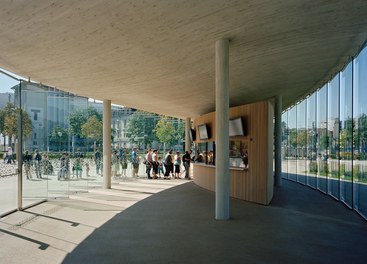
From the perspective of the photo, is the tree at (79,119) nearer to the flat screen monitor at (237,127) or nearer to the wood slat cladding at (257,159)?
the flat screen monitor at (237,127)

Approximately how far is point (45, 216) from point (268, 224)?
5481 millimetres

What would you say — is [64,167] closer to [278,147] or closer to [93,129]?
[93,129]

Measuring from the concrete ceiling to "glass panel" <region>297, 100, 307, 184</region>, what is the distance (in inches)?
166

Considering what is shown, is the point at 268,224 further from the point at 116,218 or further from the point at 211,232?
the point at 116,218

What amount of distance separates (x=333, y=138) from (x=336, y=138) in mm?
466

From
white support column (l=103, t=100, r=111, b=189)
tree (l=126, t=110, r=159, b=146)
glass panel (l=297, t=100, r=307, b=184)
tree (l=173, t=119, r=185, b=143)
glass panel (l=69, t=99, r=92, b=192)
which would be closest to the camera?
glass panel (l=69, t=99, r=92, b=192)

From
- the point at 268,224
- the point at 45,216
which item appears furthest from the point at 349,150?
the point at 45,216

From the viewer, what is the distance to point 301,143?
16.2 metres

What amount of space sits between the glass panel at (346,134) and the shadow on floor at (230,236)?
2.69ft

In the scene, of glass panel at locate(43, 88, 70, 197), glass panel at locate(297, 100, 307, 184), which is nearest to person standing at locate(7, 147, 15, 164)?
glass panel at locate(43, 88, 70, 197)

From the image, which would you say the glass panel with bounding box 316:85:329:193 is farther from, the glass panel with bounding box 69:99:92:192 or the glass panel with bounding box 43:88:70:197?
the glass panel with bounding box 43:88:70:197

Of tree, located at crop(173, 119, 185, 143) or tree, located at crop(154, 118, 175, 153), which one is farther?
tree, located at crop(173, 119, 185, 143)

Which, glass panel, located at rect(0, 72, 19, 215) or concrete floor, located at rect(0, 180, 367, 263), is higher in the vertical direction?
glass panel, located at rect(0, 72, 19, 215)

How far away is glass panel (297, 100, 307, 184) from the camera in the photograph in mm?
15762
